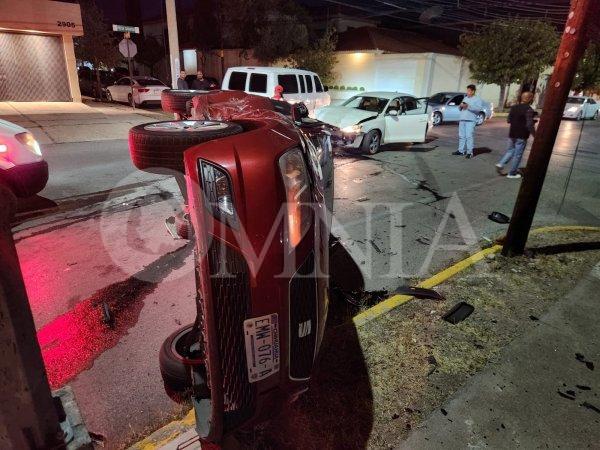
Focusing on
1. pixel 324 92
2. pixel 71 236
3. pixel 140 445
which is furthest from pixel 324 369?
pixel 324 92

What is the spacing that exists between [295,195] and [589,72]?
35.8m

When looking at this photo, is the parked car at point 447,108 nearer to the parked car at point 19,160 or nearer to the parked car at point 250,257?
the parked car at point 19,160

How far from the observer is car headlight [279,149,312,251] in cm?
154

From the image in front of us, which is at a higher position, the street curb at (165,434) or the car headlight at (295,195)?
the car headlight at (295,195)

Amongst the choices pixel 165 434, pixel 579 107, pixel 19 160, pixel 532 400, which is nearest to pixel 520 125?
pixel 532 400

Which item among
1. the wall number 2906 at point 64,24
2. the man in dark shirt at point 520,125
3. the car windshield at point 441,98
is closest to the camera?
the man in dark shirt at point 520,125

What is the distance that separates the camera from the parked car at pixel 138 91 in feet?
64.4

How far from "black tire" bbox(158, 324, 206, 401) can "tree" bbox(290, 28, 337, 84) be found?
23.3 m

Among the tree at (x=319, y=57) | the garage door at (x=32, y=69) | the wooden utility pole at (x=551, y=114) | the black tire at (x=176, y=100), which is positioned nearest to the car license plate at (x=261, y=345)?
the black tire at (x=176, y=100)

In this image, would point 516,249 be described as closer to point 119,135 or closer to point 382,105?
point 382,105

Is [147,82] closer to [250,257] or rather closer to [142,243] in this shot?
[142,243]

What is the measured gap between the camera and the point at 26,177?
5.28 metres

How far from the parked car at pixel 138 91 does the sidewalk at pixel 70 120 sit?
8.03 feet

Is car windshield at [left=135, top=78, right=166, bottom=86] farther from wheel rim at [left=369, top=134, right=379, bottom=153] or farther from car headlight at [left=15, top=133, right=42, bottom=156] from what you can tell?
car headlight at [left=15, top=133, right=42, bottom=156]
